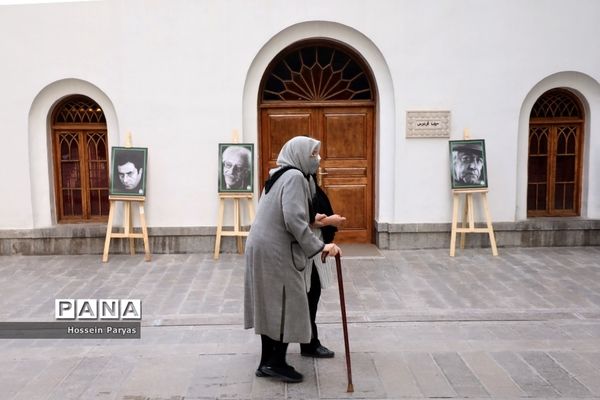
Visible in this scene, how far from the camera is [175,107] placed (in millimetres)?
8688

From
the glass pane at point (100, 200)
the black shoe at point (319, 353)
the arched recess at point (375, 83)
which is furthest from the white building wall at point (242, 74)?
Answer: the black shoe at point (319, 353)

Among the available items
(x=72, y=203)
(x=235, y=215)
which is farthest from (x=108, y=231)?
(x=235, y=215)

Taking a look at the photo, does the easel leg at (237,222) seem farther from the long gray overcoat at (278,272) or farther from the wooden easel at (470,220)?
the long gray overcoat at (278,272)

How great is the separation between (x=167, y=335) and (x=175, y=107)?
4.03 m

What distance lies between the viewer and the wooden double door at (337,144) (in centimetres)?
916

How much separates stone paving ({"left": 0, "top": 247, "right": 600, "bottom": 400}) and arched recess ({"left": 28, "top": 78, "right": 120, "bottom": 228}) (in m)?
0.94

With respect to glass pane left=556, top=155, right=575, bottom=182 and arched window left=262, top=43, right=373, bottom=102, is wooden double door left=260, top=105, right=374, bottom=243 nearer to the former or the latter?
arched window left=262, top=43, right=373, bottom=102

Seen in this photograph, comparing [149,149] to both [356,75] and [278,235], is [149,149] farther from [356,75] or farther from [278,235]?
[278,235]

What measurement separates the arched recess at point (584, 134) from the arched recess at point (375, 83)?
196 cm

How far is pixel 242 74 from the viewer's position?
28.5 feet

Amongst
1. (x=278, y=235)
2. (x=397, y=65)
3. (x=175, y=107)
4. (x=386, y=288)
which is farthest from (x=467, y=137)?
(x=278, y=235)

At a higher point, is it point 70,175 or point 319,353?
point 70,175

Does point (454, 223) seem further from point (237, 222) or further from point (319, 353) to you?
point (319, 353)

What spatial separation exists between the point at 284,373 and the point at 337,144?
521 cm
